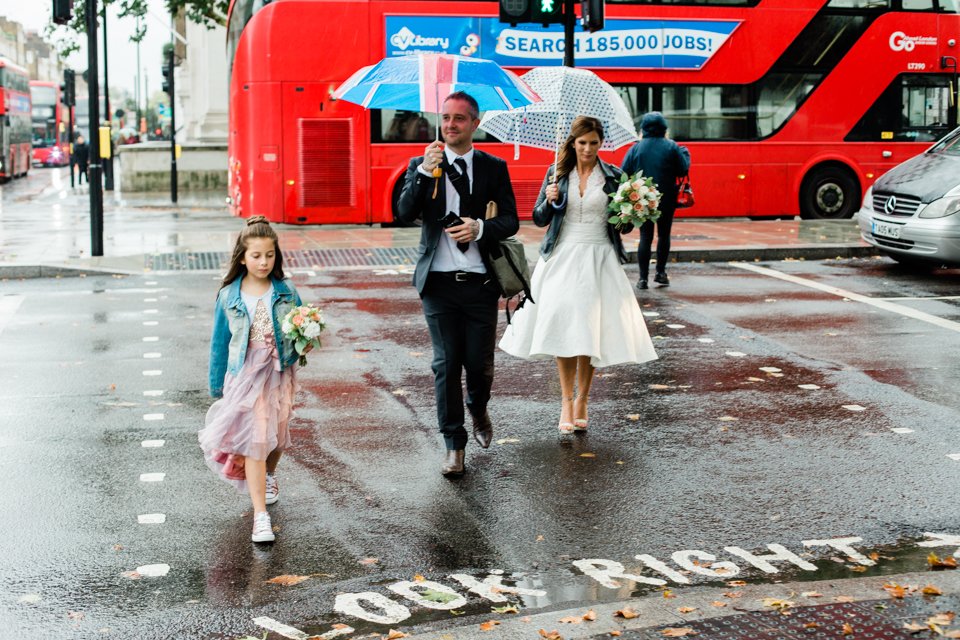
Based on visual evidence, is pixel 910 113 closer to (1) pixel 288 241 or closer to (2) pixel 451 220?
(1) pixel 288 241

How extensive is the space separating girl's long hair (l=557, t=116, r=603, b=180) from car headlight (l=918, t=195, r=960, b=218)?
8.26 m

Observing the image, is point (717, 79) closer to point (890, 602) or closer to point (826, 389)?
point (826, 389)

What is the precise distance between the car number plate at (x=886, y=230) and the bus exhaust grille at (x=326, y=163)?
28.2 feet

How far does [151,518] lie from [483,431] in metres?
1.84

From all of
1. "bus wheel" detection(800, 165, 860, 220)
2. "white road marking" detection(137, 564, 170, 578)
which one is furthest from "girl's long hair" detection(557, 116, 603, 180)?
"bus wheel" detection(800, 165, 860, 220)

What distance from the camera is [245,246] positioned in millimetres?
5594

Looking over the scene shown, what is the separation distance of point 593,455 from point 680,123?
15.5m

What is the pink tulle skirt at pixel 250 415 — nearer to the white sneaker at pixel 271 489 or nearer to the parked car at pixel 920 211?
the white sneaker at pixel 271 489

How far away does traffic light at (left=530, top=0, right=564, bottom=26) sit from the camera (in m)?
15.1

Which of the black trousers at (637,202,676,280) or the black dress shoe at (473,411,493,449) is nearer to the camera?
the black dress shoe at (473,411,493,449)

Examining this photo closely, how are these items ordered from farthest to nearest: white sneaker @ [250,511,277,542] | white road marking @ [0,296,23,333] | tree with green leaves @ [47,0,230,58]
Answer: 1. tree with green leaves @ [47,0,230,58]
2. white road marking @ [0,296,23,333]
3. white sneaker @ [250,511,277,542]

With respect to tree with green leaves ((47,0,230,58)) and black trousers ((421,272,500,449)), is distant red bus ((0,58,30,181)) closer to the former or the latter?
tree with green leaves ((47,0,230,58))

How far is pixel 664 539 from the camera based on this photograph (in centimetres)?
551

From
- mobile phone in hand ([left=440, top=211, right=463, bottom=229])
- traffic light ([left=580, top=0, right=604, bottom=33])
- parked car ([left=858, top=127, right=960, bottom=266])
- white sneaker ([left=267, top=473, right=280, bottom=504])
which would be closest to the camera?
white sneaker ([left=267, top=473, right=280, bottom=504])
